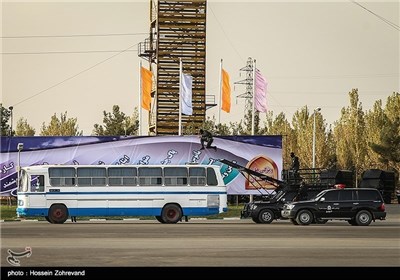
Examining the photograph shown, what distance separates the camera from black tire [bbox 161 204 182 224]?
141 ft

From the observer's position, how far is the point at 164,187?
4325 cm

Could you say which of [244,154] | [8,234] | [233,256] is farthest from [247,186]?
[233,256]

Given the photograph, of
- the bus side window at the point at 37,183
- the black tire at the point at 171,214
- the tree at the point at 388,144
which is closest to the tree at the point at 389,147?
the tree at the point at 388,144

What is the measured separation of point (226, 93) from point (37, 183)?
81.8 ft

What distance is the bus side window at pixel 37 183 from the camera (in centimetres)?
4272

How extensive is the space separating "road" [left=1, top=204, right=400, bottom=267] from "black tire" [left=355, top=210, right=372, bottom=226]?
5602mm

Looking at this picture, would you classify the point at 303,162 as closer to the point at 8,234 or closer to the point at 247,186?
the point at 247,186

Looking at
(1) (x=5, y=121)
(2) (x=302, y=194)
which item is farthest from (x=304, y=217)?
(1) (x=5, y=121)

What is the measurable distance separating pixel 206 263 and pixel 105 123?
7861cm

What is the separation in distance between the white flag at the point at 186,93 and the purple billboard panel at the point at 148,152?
7996 mm

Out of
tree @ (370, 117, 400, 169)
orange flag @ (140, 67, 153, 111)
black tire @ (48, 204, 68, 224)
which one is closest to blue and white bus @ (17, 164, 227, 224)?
black tire @ (48, 204, 68, 224)

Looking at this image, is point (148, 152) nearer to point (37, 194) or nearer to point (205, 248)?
point (37, 194)

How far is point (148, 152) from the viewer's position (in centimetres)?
5722

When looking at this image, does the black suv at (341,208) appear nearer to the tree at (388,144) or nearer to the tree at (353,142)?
the tree at (388,144)
